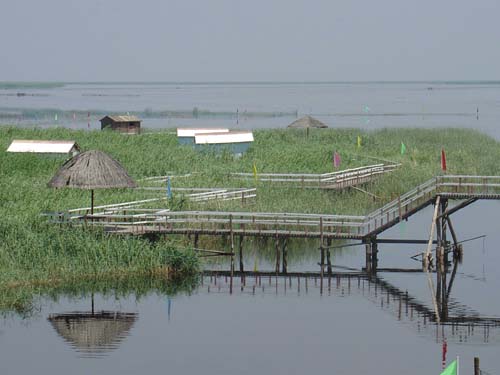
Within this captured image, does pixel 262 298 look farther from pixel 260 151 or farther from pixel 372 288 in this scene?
pixel 260 151

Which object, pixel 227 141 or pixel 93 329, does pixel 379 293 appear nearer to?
pixel 93 329

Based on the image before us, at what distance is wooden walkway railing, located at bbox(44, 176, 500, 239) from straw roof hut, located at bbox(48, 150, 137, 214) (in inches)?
45.8

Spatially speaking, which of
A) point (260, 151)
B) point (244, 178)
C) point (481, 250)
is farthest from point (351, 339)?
point (260, 151)

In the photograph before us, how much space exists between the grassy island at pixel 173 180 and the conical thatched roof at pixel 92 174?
1751mm

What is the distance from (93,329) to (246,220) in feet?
41.4

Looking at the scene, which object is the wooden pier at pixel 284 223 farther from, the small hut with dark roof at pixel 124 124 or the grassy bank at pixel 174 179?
the small hut with dark roof at pixel 124 124

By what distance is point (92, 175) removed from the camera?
4944 cm

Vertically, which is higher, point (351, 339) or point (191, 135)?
point (191, 135)

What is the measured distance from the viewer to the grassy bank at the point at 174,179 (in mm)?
45625

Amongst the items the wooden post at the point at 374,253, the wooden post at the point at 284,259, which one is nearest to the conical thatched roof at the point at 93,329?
the wooden post at the point at 284,259

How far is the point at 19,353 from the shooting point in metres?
36.6

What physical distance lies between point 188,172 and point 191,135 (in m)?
14.7

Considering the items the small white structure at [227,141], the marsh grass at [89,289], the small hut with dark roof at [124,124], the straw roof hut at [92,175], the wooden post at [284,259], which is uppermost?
the small hut with dark roof at [124,124]

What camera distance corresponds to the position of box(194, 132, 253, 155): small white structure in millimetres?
80688
